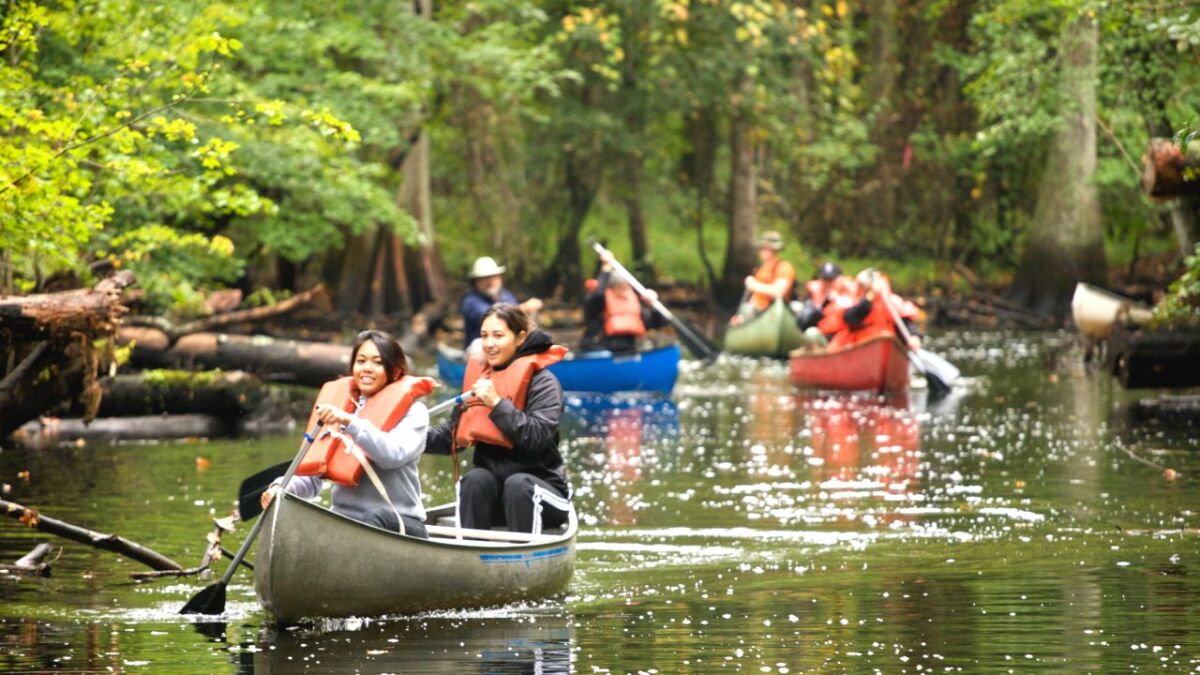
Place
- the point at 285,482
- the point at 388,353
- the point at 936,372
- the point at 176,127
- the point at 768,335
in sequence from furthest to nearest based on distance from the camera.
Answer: the point at 768,335, the point at 936,372, the point at 176,127, the point at 388,353, the point at 285,482

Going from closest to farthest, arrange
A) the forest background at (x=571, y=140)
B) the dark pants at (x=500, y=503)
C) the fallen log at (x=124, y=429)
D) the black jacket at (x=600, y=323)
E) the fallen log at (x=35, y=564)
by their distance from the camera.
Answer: the dark pants at (x=500, y=503) < the fallen log at (x=35, y=564) < the forest background at (x=571, y=140) < the fallen log at (x=124, y=429) < the black jacket at (x=600, y=323)

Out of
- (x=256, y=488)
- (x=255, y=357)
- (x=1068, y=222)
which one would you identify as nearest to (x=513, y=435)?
(x=256, y=488)

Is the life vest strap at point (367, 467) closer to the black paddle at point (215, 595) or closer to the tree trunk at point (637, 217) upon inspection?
the black paddle at point (215, 595)

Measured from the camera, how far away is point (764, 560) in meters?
11.2

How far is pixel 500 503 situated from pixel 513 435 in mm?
652

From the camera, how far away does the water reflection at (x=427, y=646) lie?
8.29 meters

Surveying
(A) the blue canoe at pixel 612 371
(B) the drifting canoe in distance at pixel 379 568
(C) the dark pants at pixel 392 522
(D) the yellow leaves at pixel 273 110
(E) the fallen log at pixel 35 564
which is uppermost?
(D) the yellow leaves at pixel 273 110

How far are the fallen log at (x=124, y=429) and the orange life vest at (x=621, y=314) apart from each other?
18.5ft

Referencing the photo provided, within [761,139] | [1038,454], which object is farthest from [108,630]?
[761,139]

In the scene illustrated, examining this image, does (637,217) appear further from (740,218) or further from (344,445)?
(344,445)

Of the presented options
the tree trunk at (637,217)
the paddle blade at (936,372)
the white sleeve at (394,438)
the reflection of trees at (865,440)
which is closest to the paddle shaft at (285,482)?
the white sleeve at (394,438)

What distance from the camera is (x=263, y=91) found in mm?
22703

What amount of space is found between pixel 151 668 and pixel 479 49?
20522mm

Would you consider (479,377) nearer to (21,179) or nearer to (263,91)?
(21,179)
